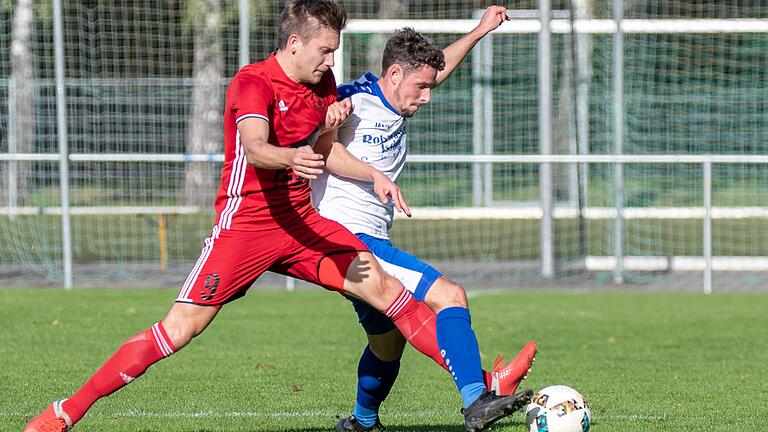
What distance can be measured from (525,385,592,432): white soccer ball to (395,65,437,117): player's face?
1490mm

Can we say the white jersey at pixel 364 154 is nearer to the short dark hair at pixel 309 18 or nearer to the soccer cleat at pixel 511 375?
the short dark hair at pixel 309 18

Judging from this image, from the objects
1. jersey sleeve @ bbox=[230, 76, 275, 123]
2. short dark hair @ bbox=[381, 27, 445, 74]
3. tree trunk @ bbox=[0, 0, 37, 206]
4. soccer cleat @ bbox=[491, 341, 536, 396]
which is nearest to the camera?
jersey sleeve @ bbox=[230, 76, 275, 123]

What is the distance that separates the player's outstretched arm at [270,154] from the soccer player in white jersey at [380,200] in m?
0.55

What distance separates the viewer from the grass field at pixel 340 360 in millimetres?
6418

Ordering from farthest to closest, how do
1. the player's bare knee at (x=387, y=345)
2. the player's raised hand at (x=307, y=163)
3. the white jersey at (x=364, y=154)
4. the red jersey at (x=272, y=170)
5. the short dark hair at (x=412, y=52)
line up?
the player's bare knee at (x=387, y=345) → the white jersey at (x=364, y=154) → the short dark hair at (x=412, y=52) → the red jersey at (x=272, y=170) → the player's raised hand at (x=307, y=163)

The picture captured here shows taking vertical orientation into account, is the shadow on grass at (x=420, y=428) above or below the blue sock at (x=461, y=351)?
below

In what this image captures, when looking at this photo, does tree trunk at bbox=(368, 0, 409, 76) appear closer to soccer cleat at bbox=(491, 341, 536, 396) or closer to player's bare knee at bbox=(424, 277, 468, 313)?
player's bare knee at bbox=(424, 277, 468, 313)

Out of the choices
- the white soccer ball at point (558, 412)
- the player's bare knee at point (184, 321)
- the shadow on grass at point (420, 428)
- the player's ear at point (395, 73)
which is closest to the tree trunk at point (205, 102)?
the shadow on grass at point (420, 428)

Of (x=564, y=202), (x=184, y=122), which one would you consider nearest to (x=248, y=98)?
(x=564, y=202)

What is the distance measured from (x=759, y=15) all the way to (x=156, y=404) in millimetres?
14596

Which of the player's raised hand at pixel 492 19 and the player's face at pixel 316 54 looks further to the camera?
the player's raised hand at pixel 492 19

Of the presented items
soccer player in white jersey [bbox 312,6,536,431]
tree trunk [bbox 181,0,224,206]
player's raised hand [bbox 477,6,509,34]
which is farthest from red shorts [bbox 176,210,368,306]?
tree trunk [bbox 181,0,224,206]

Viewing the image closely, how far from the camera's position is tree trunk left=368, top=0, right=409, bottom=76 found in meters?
18.9

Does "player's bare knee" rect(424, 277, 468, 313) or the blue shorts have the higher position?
the blue shorts
